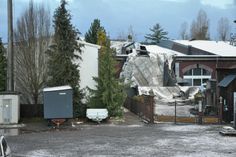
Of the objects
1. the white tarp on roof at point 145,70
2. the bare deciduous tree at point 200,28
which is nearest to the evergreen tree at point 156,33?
the bare deciduous tree at point 200,28

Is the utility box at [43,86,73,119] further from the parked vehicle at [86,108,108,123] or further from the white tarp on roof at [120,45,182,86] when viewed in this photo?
the white tarp on roof at [120,45,182,86]

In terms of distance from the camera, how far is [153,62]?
4650 cm

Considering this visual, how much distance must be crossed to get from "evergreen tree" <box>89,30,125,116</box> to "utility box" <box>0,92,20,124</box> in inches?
199

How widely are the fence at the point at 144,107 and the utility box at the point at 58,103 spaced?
183 inches

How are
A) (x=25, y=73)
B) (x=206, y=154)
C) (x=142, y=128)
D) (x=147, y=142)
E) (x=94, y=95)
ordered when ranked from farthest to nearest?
(x=25, y=73) < (x=94, y=95) < (x=142, y=128) < (x=147, y=142) < (x=206, y=154)

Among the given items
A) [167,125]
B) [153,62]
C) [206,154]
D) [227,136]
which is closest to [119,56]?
[153,62]

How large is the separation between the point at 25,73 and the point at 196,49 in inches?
1462

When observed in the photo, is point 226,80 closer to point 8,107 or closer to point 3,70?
point 8,107

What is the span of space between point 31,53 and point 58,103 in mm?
7997

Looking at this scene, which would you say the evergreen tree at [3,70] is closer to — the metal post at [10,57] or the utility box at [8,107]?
the metal post at [10,57]

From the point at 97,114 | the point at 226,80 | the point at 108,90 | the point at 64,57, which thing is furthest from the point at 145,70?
the point at 97,114

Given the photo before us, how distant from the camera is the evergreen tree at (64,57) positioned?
28.2 meters

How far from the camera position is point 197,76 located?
60.1m

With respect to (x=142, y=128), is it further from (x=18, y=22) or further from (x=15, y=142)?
(x=18, y=22)
